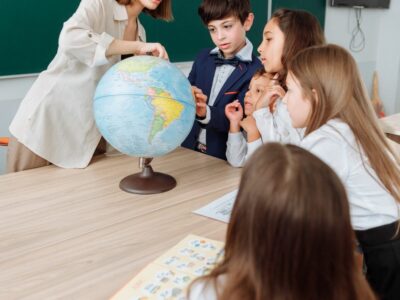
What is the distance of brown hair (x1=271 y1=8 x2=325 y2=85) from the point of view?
1763 mm

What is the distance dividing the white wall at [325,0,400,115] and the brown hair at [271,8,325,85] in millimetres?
3559

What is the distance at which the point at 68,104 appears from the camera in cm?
179

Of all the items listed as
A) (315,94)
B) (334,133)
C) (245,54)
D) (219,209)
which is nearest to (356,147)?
(334,133)

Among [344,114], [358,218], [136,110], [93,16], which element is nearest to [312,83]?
[344,114]

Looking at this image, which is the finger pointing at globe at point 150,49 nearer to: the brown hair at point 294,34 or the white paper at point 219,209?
the brown hair at point 294,34

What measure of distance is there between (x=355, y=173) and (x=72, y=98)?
43.1 inches

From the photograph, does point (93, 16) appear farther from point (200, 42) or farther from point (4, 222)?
point (200, 42)

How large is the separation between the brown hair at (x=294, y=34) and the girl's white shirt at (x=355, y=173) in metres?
0.55

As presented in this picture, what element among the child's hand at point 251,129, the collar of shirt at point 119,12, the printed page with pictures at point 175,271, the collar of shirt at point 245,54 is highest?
the collar of shirt at point 119,12

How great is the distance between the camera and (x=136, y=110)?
55.7 inches

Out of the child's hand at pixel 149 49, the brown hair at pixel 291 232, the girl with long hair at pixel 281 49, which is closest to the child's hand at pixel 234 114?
the girl with long hair at pixel 281 49

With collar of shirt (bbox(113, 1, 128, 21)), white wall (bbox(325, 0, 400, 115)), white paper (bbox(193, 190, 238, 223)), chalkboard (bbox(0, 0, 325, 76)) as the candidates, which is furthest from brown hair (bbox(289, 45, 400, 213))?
white wall (bbox(325, 0, 400, 115))

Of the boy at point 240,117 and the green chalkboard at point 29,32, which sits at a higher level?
the green chalkboard at point 29,32

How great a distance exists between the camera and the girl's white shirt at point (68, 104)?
1761 millimetres
